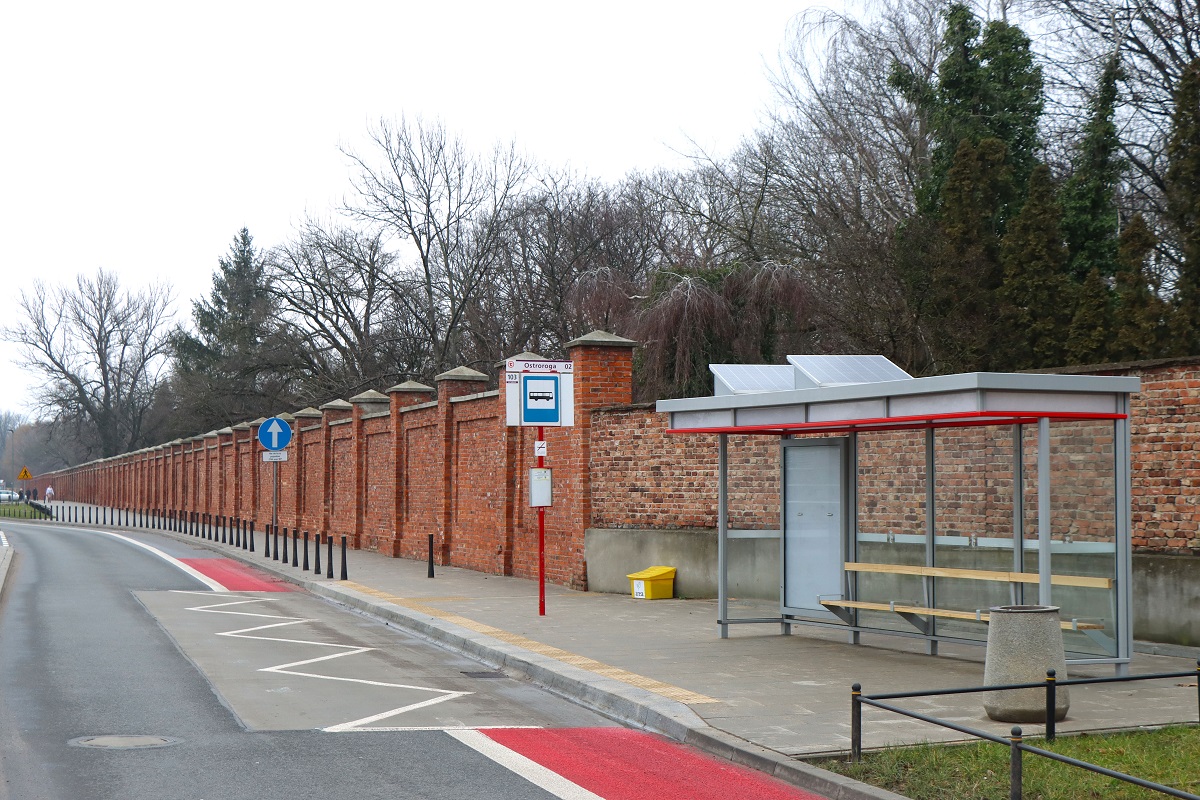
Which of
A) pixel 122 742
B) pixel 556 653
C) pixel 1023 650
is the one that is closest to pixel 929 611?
pixel 1023 650

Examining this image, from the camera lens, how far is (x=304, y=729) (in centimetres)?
877

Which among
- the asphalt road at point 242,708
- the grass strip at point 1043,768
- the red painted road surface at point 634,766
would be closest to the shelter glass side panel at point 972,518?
the grass strip at point 1043,768

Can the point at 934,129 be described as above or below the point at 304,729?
above

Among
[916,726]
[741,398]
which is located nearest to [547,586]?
[741,398]

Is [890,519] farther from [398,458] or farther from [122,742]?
[398,458]

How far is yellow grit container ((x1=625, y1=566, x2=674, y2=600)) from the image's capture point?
17344 millimetres

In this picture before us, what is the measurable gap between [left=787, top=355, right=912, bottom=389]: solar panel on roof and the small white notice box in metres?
4.59

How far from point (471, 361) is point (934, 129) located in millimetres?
25815

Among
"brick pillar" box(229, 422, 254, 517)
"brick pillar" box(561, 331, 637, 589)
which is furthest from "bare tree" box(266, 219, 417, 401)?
"brick pillar" box(561, 331, 637, 589)

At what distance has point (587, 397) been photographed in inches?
755

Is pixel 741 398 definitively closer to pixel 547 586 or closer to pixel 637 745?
pixel 637 745

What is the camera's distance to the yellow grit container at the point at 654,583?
56.9 ft

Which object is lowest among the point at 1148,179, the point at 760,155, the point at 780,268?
the point at 780,268

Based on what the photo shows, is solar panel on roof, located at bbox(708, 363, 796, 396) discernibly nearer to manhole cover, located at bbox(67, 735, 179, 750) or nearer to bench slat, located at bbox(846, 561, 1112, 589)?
bench slat, located at bbox(846, 561, 1112, 589)
